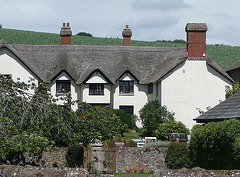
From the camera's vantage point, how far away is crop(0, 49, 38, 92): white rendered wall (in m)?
39.5

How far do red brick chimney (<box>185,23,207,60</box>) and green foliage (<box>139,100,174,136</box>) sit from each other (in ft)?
16.4

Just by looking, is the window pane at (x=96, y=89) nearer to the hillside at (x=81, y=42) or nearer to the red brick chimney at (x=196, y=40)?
the red brick chimney at (x=196, y=40)

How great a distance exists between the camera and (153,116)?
3681cm

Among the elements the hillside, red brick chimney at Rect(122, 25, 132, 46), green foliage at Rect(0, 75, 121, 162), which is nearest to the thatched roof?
red brick chimney at Rect(122, 25, 132, 46)

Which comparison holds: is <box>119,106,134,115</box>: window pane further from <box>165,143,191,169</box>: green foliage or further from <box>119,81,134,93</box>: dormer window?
<box>165,143,191,169</box>: green foliage

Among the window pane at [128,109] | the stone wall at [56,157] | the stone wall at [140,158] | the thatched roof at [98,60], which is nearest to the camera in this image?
the stone wall at [56,157]

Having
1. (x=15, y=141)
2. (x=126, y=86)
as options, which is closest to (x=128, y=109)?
(x=126, y=86)

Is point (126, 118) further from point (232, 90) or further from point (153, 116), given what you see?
point (232, 90)

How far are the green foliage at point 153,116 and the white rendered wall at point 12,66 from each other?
401 inches

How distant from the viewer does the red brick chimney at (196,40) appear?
37875 mm

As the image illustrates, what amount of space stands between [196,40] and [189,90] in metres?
4.24

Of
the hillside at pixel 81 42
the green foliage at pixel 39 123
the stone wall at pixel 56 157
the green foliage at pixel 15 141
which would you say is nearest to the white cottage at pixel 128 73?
the stone wall at pixel 56 157

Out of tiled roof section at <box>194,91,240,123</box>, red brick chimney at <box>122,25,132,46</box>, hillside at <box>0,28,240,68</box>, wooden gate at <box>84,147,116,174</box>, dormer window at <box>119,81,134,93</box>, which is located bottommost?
wooden gate at <box>84,147,116,174</box>

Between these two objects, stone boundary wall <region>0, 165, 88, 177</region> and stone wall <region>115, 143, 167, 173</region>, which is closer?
stone boundary wall <region>0, 165, 88, 177</region>
